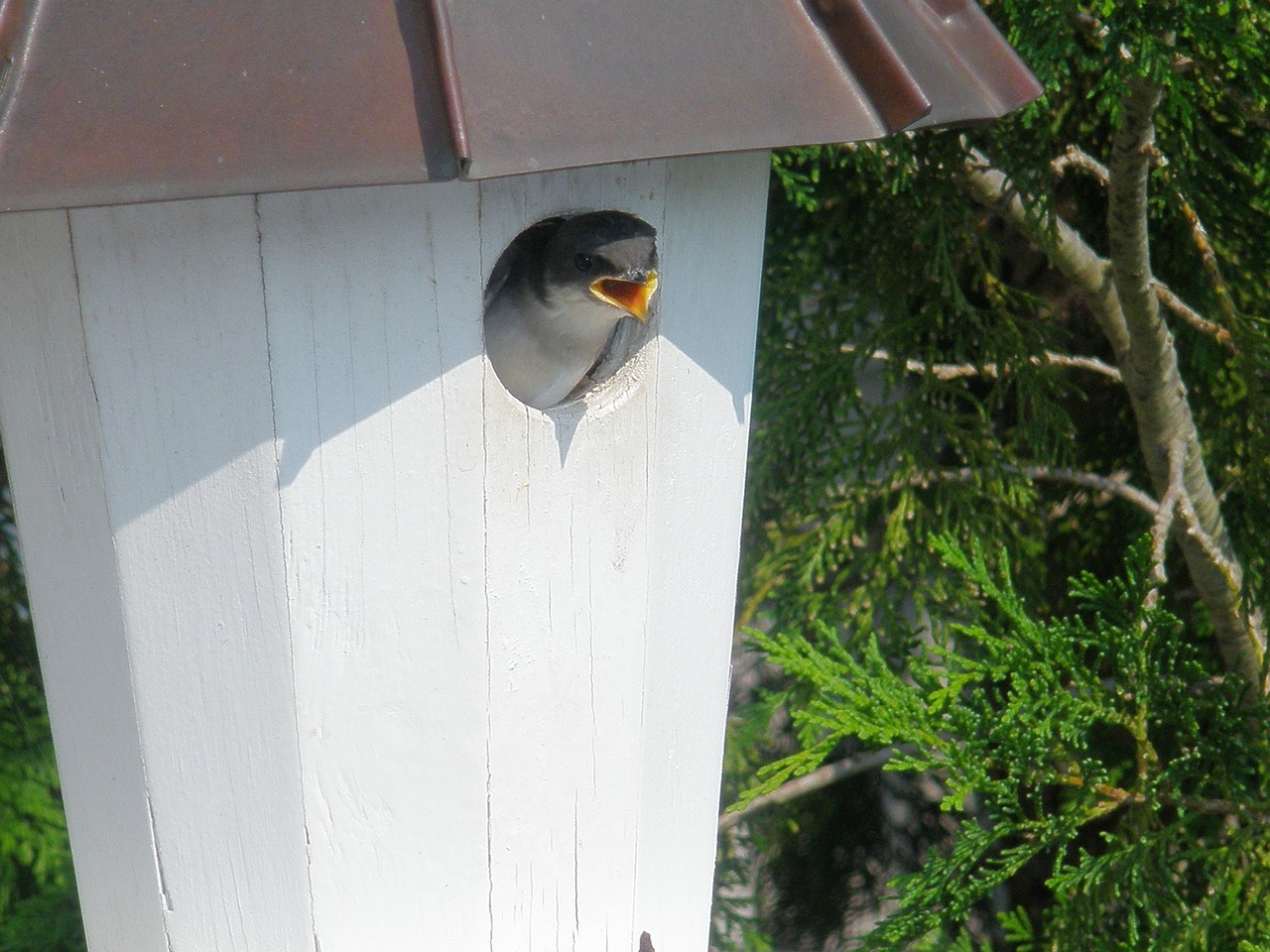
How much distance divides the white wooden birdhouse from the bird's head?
0.05 ft

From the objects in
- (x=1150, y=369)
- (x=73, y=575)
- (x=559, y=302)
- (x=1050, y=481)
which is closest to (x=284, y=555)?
(x=73, y=575)

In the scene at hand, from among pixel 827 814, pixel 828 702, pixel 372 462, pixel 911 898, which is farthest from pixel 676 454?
pixel 827 814

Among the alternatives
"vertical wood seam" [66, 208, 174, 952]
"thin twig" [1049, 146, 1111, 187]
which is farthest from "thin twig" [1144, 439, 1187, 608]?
"vertical wood seam" [66, 208, 174, 952]

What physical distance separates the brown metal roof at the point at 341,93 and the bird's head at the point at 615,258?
226 mm

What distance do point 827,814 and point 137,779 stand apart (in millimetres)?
1661

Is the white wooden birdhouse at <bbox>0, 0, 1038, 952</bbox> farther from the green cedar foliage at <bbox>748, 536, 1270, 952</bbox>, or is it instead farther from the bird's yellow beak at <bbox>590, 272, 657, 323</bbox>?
the green cedar foliage at <bbox>748, 536, 1270, 952</bbox>

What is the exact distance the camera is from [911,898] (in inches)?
56.8

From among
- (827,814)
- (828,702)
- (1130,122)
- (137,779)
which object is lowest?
(827,814)

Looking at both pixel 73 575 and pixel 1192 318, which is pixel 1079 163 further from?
pixel 73 575

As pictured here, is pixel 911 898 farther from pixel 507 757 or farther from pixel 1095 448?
pixel 1095 448

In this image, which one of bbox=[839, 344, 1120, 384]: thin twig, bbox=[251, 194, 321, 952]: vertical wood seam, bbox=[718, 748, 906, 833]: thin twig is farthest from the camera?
bbox=[718, 748, 906, 833]: thin twig

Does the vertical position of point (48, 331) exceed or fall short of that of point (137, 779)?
it exceeds it

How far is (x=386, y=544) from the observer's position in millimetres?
1017

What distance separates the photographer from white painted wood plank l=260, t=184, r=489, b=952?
934mm
